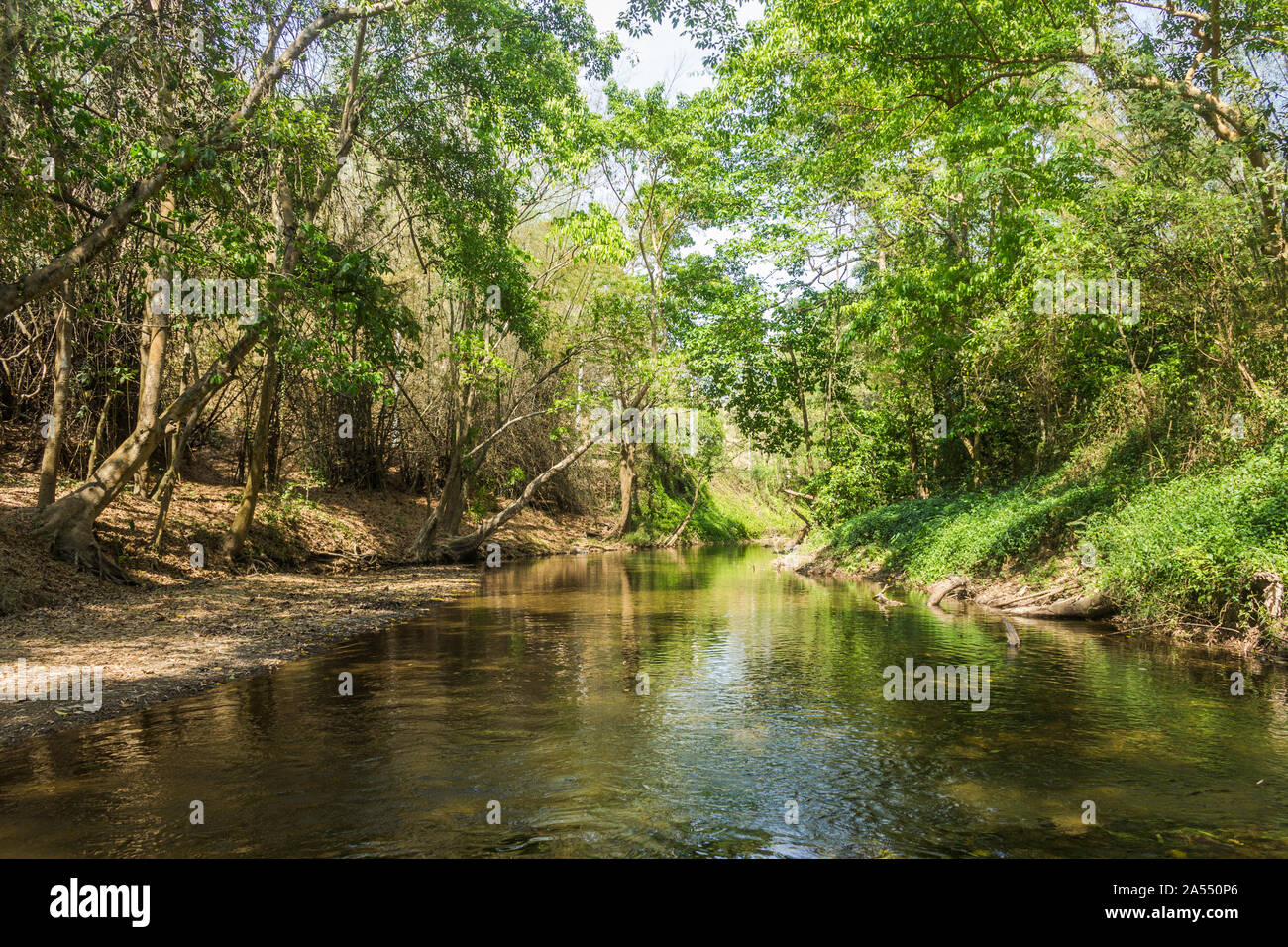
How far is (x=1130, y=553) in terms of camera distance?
37.2 ft

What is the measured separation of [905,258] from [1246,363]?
33.4 ft

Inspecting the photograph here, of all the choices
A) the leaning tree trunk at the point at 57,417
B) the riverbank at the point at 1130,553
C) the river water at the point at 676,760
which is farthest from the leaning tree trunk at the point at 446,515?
the river water at the point at 676,760

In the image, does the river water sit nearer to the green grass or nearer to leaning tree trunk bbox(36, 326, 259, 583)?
leaning tree trunk bbox(36, 326, 259, 583)

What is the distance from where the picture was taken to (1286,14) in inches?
465

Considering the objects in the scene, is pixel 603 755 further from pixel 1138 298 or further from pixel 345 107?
pixel 345 107

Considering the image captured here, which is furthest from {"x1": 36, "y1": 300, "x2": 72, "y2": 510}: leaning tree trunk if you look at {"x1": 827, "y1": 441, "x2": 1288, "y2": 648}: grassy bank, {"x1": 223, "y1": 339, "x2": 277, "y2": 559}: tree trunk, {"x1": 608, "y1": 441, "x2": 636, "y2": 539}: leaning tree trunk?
{"x1": 608, "y1": 441, "x2": 636, "y2": 539}: leaning tree trunk

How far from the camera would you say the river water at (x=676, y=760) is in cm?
473

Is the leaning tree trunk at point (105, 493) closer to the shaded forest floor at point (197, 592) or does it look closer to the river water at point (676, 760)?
the shaded forest floor at point (197, 592)

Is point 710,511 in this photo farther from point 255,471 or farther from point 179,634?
point 179,634

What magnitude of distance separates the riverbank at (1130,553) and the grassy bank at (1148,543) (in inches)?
0.8

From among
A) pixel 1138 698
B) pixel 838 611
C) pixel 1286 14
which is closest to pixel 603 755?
pixel 1138 698

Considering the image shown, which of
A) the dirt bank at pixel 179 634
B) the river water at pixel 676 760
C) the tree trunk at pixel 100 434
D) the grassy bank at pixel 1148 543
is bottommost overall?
the river water at pixel 676 760

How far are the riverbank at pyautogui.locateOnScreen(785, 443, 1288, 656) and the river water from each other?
0.79 metres

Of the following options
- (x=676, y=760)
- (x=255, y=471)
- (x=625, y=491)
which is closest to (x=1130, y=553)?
(x=676, y=760)
